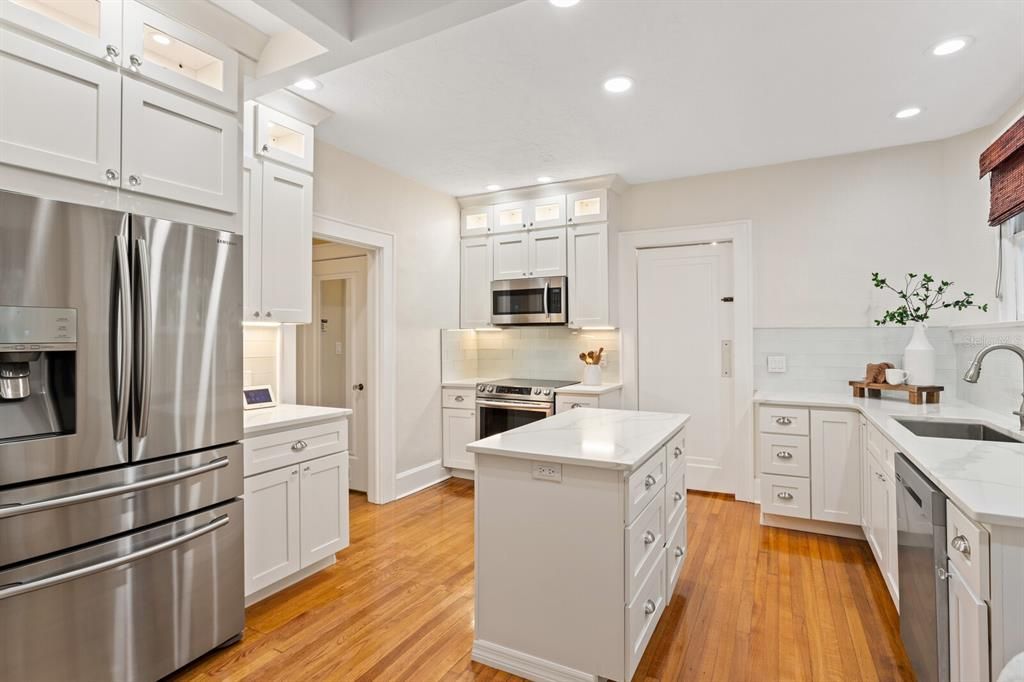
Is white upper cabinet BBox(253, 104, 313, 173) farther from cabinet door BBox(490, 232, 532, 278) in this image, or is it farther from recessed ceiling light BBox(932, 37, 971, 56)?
recessed ceiling light BBox(932, 37, 971, 56)

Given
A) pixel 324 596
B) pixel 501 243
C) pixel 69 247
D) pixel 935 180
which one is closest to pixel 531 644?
pixel 324 596

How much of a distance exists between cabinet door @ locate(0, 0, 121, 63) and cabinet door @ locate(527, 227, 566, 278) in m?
3.30

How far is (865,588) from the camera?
2.69 m

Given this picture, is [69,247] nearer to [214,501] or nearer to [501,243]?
[214,501]

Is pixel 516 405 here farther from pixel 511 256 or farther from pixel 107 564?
pixel 107 564

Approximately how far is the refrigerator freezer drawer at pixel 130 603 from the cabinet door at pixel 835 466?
11.2 feet

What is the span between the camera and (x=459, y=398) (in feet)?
15.5

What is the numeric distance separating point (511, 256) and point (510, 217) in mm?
383

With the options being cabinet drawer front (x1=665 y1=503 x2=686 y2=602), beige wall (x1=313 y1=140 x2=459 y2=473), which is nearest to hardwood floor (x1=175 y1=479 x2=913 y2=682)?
cabinet drawer front (x1=665 y1=503 x2=686 y2=602)

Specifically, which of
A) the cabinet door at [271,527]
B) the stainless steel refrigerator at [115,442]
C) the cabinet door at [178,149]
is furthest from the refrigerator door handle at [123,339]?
the cabinet door at [271,527]

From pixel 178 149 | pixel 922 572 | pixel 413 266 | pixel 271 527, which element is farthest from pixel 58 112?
pixel 922 572

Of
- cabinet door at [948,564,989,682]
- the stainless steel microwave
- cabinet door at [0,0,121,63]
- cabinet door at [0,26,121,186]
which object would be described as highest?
cabinet door at [0,0,121,63]

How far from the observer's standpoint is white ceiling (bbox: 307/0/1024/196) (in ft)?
7.26

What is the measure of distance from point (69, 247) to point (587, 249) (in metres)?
3.57
